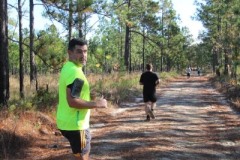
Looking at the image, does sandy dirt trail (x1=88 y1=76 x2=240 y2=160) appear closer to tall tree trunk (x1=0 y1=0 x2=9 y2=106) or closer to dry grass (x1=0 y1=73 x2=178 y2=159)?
dry grass (x1=0 y1=73 x2=178 y2=159)

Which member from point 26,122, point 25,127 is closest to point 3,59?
point 26,122

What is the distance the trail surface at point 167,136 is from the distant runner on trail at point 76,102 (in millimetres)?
3229

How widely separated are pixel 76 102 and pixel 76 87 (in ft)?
0.54

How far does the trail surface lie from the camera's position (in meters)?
7.74

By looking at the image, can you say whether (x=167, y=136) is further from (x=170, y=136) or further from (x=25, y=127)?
(x=25, y=127)

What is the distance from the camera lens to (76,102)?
404 centimetres

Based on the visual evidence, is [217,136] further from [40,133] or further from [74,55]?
[74,55]

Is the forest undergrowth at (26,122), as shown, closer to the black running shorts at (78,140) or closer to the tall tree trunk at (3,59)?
the tall tree trunk at (3,59)

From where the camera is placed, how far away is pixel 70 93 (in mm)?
4074

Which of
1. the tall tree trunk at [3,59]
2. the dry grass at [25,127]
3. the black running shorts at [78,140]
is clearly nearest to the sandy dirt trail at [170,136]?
the dry grass at [25,127]

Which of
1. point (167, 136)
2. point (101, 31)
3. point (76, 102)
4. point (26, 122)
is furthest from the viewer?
point (101, 31)

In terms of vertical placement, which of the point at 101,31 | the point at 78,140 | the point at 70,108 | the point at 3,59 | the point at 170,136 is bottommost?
the point at 170,136

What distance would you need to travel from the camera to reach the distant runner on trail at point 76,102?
4.08 m

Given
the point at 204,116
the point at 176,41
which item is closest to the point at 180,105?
the point at 204,116
